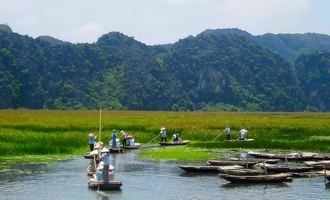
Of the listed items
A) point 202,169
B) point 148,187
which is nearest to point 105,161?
point 148,187

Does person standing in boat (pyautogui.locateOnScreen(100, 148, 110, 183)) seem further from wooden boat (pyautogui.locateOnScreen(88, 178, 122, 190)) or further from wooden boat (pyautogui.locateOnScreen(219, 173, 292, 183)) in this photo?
wooden boat (pyautogui.locateOnScreen(219, 173, 292, 183))

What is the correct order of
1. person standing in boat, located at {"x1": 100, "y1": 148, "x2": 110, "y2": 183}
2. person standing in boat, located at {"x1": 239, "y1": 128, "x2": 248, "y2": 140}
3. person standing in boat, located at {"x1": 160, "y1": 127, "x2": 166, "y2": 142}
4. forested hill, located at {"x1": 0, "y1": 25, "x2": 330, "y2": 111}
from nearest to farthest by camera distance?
person standing in boat, located at {"x1": 100, "y1": 148, "x2": 110, "y2": 183} < person standing in boat, located at {"x1": 160, "y1": 127, "x2": 166, "y2": 142} < person standing in boat, located at {"x1": 239, "y1": 128, "x2": 248, "y2": 140} < forested hill, located at {"x1": 0, "y1": 25, "x2": 330, "y2": 111}

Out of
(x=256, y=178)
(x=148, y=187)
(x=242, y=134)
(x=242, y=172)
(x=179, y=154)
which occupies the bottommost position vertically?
(x=148, y=187)

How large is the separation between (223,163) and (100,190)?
9.08 meters

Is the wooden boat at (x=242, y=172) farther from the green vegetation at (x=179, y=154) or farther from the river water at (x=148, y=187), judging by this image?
the green vegetation at (x=179, y=154)

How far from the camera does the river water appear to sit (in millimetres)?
21500

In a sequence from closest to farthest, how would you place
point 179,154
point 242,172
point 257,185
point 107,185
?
point 107,185
point 257,185
point 242,172
point 179,154

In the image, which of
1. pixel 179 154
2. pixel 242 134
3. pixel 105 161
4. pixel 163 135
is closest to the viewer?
pixel 105 161

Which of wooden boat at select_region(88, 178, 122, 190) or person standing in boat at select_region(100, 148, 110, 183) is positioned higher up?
person standing in boat at select_region(100, 148, 110, 183)

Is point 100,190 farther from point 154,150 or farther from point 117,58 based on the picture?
point 117,58

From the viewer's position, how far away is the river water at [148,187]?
21500 mm

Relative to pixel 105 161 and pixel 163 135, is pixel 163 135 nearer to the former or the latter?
pixel 163 135

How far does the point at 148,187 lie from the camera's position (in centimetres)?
2356

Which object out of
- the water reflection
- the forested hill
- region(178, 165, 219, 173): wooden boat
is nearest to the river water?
the water reflection
